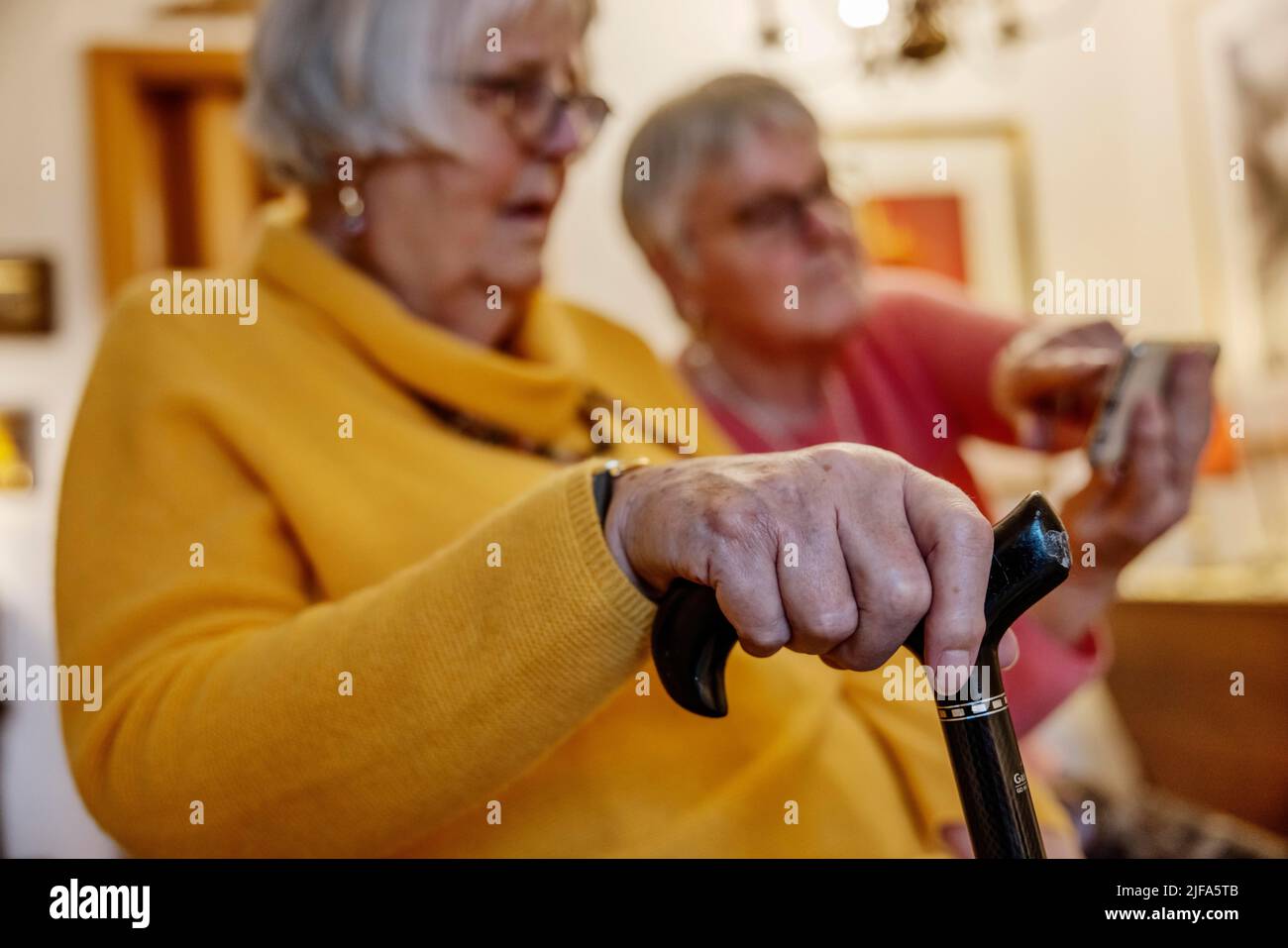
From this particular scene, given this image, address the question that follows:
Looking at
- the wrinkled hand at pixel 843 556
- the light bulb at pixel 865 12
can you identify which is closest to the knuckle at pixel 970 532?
the wrinkled hand at pixel 843 556

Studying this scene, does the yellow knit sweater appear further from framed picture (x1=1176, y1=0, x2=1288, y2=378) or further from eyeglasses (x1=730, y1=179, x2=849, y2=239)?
framed picture (x1=1176, y1=0, x2=1288, y2=378)

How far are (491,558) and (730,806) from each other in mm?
206

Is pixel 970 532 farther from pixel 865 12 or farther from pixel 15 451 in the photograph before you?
pixel 15 451

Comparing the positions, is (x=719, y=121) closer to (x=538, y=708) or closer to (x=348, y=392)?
(x=348, y=392)

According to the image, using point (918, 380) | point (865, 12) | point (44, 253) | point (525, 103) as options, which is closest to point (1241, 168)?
point (865, 12)

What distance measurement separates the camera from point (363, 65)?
1.87 feet

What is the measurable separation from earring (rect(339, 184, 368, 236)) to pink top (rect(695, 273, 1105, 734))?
283mm

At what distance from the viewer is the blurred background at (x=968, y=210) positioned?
1614 millimetres

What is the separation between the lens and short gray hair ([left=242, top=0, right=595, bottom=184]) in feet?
1.84

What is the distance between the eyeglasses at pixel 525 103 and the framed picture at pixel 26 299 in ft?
4.62

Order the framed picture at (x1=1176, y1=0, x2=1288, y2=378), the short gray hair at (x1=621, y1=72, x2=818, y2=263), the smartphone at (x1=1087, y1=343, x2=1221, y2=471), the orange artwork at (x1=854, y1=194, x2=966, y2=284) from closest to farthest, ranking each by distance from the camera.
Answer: the smartphone at (x1=1087, y1=343, x2=1221, y2=471), the short gray hair at (x1=621, y1=72, x2=818, y2=263), the framed picture at (x1=1176, y1=0, x2=1288, y2=378), the orange artwork at (x1=854, y1=194, x2=966, y2=284)

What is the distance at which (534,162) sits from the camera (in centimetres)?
58

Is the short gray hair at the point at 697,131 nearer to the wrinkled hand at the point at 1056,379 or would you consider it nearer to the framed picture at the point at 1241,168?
the wrinkled hand at the point at 1056,379

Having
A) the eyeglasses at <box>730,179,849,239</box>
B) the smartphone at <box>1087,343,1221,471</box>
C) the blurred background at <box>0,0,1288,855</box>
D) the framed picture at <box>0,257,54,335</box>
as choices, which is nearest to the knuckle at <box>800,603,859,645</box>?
the smartphone at <box>1087,343,1221,471</box>
